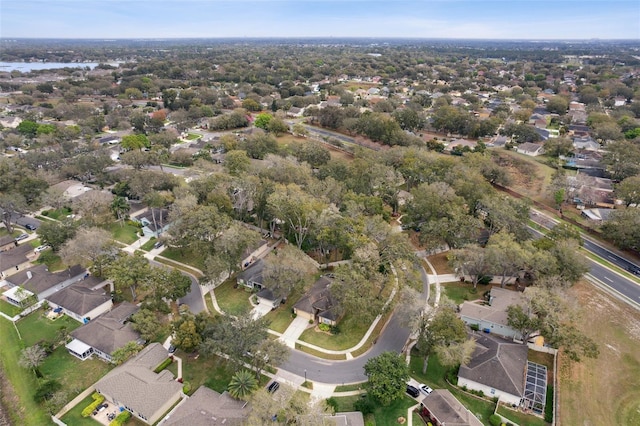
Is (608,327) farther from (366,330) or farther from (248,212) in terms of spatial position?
(248,212)

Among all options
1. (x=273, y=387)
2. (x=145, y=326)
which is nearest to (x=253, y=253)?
(x=145, y=326)

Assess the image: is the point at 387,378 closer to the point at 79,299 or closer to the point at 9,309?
the point at 79,299

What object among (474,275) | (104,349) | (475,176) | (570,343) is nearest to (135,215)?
(104,349)

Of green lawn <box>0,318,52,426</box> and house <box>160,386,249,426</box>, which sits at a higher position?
house <box>160,386,249,426</box>

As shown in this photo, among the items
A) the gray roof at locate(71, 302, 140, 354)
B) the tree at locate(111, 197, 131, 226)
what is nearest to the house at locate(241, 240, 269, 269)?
the gray roof at locate(71, 302, 140, 354)

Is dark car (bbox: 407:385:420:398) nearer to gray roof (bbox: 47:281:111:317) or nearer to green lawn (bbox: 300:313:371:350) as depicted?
green lawn (bbox: 300:313:371:350)

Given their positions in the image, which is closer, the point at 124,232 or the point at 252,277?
the point at 252,277

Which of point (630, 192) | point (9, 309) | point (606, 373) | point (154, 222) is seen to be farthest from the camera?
point (630, 192)
